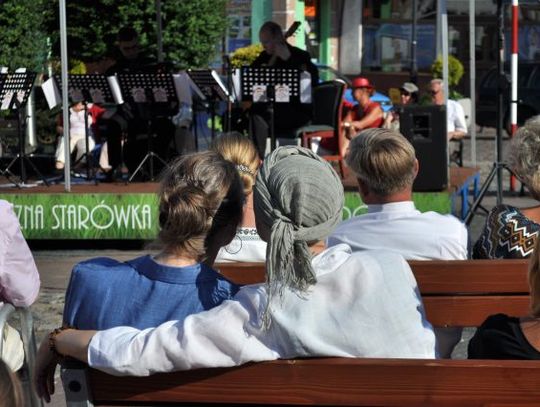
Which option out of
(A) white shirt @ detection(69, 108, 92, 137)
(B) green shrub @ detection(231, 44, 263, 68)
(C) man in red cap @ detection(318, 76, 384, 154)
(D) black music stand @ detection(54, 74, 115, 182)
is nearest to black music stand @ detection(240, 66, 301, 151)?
(D) black music stand @ detection(54, 74, 115, 182)

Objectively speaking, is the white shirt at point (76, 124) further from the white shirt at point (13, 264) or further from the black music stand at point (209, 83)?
the white shirt at point (13, 264)

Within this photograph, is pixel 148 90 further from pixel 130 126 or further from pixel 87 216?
pixel 87 216

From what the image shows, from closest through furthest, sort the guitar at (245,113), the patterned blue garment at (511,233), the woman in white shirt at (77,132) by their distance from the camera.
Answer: the patterned blue garment at (511,233), the guitar at (245,113), the woman in white shirt at (77,132)

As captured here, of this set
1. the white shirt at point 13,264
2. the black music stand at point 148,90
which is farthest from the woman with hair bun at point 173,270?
the black music stand at point 148,90

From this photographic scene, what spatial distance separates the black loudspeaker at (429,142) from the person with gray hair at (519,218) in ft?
20.3

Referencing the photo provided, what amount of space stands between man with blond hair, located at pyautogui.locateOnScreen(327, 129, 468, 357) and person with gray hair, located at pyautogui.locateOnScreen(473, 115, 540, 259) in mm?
98

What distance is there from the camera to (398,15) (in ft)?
103

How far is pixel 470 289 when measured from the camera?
3.83 meters

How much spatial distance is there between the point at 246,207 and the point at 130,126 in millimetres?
7718

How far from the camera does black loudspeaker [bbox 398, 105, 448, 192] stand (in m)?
10.5

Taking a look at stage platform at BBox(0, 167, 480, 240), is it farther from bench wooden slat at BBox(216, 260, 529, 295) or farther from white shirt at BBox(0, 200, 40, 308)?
bench wooden slat at BBox(216, 260, 529, 295)

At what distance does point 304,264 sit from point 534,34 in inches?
1051

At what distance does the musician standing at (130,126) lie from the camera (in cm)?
1195

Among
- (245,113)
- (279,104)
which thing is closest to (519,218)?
(279,104)
